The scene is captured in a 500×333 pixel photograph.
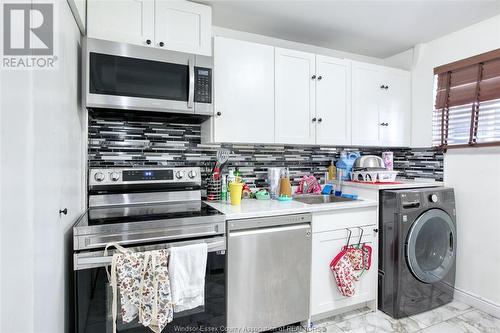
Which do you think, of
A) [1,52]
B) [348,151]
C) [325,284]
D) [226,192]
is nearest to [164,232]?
[226,192]

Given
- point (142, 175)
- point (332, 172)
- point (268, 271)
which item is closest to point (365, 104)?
point (332, 172)

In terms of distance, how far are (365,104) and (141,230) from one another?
2204mm

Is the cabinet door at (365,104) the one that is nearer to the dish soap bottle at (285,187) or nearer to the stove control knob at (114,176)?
the dish soap bottle at (285,187)

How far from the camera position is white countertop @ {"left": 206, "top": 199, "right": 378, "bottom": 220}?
1753 mm

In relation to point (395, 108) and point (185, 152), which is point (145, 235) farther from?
point (395, 108)

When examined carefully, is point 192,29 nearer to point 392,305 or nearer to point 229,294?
point 229,294

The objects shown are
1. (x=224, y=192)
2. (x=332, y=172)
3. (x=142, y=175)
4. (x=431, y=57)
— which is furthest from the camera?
(x=332, y=172)

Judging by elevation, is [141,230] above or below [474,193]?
below

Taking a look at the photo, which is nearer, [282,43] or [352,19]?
[352,19]

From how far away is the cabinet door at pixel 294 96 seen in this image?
87.2 inches

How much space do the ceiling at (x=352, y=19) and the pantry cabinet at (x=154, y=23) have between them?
22 centimetres

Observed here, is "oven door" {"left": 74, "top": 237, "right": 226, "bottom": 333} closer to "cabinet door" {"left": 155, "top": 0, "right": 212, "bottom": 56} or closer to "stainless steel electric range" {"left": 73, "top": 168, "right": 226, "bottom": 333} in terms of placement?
"stainless steel electric range" {"left": 73, "top": 168, "right": 226, "bottom": 333}

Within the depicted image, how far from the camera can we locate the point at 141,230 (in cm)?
146

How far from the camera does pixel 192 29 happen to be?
1928 mm
